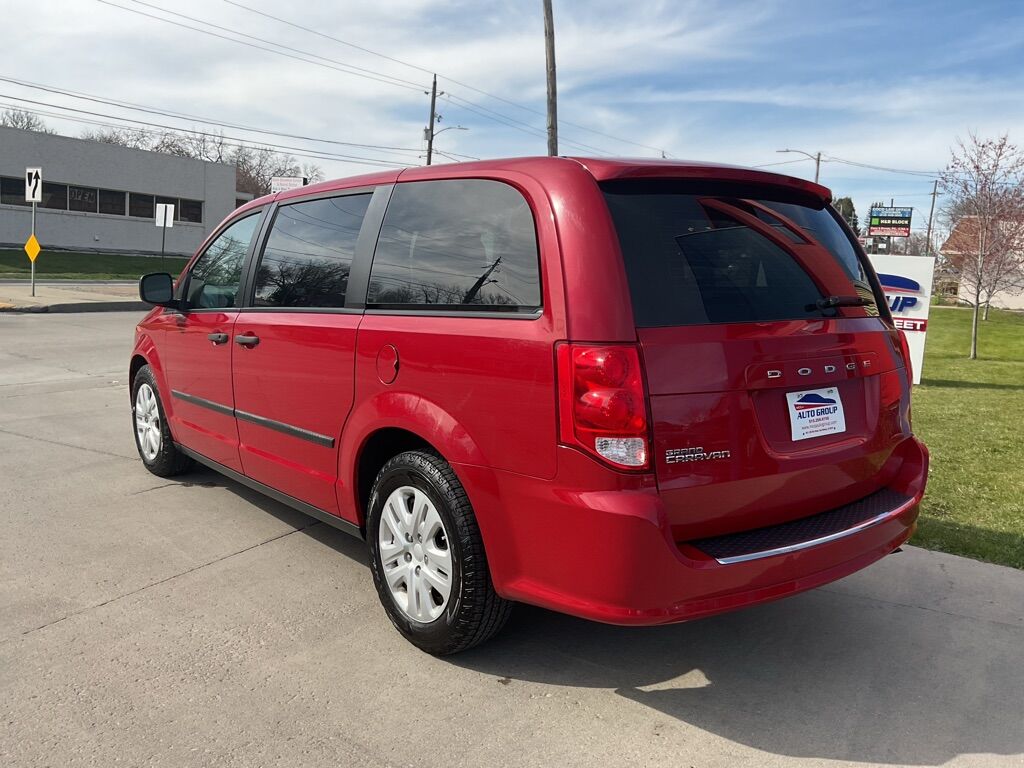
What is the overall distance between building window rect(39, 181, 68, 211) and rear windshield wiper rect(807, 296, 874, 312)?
133ft

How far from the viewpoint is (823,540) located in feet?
9.21

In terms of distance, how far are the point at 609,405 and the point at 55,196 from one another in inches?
1628

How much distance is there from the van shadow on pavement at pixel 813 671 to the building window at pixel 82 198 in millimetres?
Answer: 40290

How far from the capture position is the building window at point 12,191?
34906mm

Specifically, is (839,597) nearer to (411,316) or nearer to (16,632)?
(411,316)

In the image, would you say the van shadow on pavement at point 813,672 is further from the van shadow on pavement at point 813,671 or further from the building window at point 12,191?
the building window at point 12,191

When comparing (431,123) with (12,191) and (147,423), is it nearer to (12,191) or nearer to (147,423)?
(12,191)

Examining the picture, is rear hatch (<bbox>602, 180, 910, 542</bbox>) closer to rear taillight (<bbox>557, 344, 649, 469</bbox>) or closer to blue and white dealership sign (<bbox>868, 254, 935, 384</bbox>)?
rear taillight (<bbox>557, 344, 649, 469</bbox>)

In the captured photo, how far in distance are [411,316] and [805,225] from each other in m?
1.57

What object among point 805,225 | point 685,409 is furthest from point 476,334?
point 805,225

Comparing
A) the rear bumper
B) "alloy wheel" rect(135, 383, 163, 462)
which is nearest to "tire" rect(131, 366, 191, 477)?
"alloy wheel" rect(135, 383, 163, 462)

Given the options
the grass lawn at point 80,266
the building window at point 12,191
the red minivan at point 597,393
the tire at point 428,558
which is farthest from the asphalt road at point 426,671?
the building window at point 12,191

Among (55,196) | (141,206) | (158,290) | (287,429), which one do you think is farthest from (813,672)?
(141,206)

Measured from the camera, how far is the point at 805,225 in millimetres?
3232
